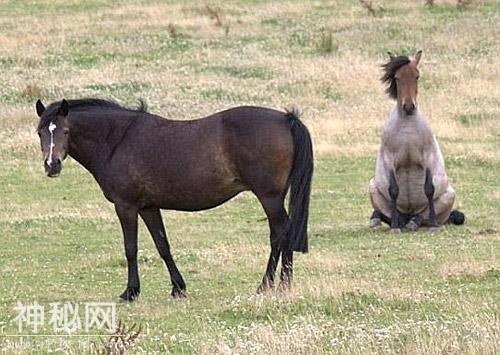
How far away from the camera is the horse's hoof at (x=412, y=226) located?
663 inches

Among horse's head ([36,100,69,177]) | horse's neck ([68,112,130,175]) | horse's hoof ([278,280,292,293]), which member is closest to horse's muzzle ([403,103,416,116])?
horse's neck ([68,112,130,175])

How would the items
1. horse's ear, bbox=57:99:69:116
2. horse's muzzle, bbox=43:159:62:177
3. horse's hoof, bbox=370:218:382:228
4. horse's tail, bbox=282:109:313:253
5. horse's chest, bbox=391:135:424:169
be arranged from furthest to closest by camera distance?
1. horse's hoof, bbox=370:218:382:228
2. horse's chest, bbox=391:135:424:169
3. horse's ear, bbox=57:99:69:116
4. horse's tail, bbox=282:109:313:253
5. horse's muzzle, bbox=43:159:62:177

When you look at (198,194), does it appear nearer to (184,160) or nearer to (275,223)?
(184,160)

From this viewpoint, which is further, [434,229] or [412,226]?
[412,226]

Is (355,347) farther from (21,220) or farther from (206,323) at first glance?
(21,220)

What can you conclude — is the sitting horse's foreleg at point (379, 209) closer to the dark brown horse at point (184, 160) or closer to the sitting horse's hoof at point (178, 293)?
the dark brown horse at point (184, 160)

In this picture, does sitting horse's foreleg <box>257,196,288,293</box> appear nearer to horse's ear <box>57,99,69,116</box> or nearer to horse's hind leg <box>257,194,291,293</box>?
horse's hind leg <box>257,194,291,293</box>

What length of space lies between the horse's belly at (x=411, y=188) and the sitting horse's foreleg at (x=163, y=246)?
5.38 meters

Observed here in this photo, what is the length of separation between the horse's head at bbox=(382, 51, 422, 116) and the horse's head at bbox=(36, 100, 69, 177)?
568cm

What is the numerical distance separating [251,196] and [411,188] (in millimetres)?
3746

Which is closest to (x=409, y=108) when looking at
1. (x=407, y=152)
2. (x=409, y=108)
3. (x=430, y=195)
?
(x=409, y=108)

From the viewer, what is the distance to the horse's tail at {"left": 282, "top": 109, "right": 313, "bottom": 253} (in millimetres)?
11781

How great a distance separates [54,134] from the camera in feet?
38.9

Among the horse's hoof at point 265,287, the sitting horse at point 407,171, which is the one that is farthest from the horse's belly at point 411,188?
the horse's hoof at point 265,287
